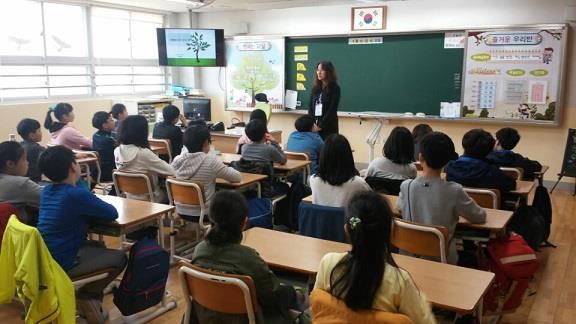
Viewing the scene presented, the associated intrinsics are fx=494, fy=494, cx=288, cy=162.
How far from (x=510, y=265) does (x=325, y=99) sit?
322cm

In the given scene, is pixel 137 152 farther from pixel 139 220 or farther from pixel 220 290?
pixel 220 290

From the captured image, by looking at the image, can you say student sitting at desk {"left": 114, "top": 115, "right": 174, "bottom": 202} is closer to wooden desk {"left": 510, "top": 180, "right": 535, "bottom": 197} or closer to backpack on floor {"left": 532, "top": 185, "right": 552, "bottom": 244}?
wooden desk {"left": 510, "top": 180, "right": 535, "bottom": 197}

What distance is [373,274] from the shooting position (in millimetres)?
1562

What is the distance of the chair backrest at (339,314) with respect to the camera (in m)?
1.50

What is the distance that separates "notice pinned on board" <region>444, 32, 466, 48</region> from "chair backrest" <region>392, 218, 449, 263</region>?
486cm

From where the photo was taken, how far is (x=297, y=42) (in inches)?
316

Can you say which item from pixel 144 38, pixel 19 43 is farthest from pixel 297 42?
pixel 19 43

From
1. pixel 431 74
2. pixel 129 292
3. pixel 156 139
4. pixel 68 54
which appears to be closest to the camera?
pixel 129 292

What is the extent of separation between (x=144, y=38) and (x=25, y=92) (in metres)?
2.48

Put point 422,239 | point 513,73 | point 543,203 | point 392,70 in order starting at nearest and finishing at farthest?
point 422,239, point 543,203, point 513,73, point 392,70

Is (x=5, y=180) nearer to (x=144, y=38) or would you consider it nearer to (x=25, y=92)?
(x=25, y=92)

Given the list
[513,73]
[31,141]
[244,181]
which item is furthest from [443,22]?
[31,141]

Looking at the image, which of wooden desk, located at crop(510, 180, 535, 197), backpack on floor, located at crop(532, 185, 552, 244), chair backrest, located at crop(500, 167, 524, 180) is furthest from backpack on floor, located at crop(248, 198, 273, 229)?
backpack on floor, located at crop(532, 185, 552, 244)

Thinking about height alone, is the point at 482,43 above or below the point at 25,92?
above
